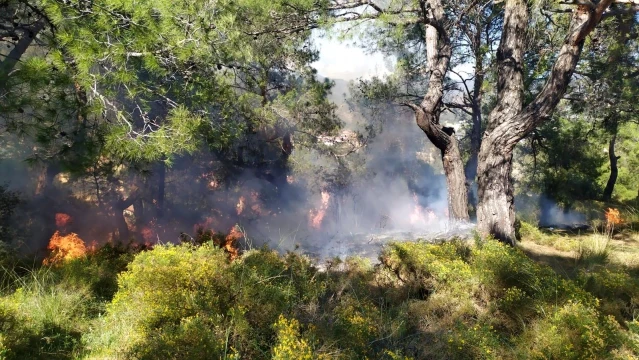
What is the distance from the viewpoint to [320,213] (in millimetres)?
21172

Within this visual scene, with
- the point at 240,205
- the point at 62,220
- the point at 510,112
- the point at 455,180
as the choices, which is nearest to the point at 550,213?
the point at 455,180

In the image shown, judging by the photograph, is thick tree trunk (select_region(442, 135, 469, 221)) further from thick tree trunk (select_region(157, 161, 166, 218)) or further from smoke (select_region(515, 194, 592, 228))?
thick tree trunk (select_region(157, 161, 166, 218))

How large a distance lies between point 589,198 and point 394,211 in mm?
12667

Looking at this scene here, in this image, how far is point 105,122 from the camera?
439 centimetres

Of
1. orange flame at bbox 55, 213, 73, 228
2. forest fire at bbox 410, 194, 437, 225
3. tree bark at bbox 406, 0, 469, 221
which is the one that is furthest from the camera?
forest fire at bbox 410, 194, 437, 225

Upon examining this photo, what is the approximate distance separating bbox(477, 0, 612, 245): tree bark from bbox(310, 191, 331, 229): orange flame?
1430cm

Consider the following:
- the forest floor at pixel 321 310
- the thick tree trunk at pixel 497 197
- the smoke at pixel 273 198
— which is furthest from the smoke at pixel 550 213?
the forest floor at pixel 321 310

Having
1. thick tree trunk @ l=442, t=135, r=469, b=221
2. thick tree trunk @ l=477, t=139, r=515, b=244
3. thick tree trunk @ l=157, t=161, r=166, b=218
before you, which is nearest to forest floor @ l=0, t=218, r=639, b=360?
thick tree trunk @ l=477, t=139, r=515, b=244

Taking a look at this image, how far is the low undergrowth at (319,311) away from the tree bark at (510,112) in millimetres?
1427

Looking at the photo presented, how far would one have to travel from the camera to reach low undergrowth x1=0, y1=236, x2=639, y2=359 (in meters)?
3.06

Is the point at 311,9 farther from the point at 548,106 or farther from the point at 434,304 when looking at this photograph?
the point at 434,304

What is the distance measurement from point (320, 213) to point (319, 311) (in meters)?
17.5

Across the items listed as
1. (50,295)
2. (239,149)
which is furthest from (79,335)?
(239,149)

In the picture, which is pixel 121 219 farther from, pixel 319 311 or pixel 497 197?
pixel 497 197
